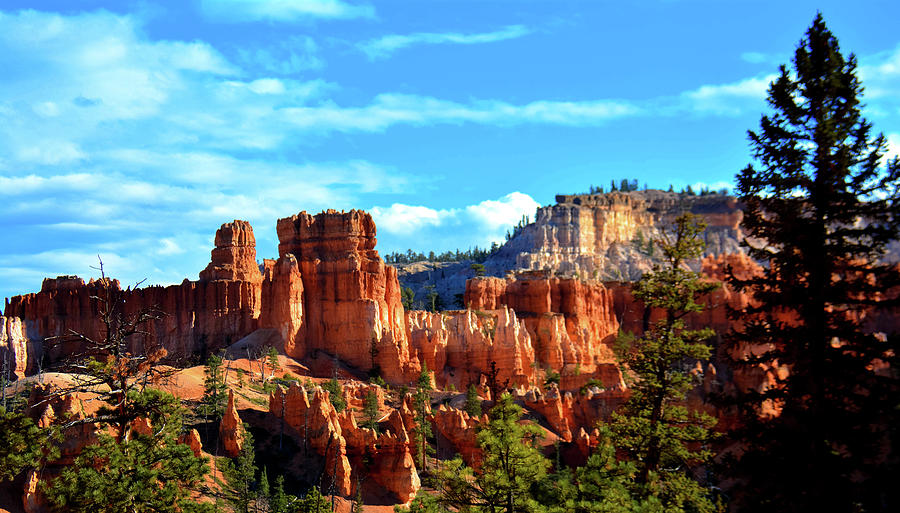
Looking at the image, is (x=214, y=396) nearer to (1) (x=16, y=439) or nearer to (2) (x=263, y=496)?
(2) (x=263, y=496)

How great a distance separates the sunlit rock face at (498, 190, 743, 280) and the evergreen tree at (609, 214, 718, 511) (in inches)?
5759

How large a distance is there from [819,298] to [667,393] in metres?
8.46

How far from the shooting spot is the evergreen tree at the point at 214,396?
2117 inches

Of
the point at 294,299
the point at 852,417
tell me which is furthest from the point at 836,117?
the point at 294,299

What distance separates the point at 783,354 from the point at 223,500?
34847 mm

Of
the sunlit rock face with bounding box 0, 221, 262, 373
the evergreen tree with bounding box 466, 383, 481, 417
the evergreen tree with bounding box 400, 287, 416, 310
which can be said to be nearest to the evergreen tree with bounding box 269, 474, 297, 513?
the evergreen tree with bounding box 466, 383, 481, 417

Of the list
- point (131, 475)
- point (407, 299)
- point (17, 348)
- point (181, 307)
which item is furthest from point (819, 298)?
point (407, 299)

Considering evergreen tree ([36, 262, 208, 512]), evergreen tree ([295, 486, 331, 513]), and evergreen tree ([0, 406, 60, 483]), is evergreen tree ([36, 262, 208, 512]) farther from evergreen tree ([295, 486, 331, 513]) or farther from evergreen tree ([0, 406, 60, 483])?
evergreen tree ([295, 486, 331, 513])

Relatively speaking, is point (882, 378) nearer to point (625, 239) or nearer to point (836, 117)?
point (836, 117)

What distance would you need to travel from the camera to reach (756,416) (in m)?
15.1

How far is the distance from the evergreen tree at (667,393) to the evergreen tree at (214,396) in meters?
36.9

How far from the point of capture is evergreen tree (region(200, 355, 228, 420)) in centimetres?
5378

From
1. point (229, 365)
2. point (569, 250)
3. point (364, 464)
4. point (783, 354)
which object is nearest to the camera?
point (783, 354)

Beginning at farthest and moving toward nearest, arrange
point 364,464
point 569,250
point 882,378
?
point 569,250
point 364,464
point 882,378
